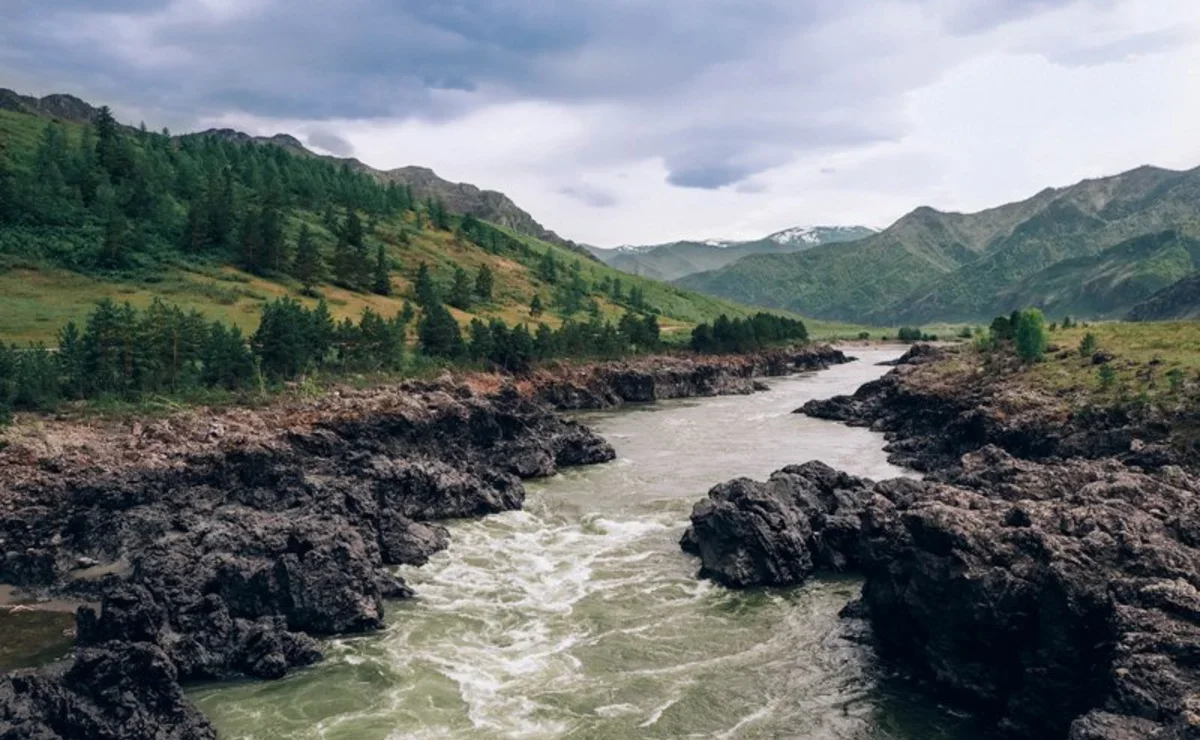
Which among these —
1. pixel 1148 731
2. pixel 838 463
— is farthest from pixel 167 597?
pixel 838 463

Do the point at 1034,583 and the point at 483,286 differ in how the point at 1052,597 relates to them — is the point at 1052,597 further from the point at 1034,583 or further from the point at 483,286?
the point at 483,286

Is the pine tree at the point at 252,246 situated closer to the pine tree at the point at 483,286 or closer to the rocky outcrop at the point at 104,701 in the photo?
the pine tree at the point at 483,286

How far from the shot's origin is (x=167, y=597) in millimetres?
35938

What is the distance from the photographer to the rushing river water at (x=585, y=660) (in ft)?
98.5

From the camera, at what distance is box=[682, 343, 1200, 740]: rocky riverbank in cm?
2488

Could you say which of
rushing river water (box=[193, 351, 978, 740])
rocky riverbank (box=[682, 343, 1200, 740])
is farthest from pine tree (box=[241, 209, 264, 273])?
rocky riverbank (box=[682, 343, 1200, 740])

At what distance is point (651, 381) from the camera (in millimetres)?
133000

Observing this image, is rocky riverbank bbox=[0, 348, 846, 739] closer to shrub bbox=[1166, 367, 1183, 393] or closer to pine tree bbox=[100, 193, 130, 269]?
shrub bbox=[1166, 367, 1183, 393]

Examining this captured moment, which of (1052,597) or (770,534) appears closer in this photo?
(1052,597)

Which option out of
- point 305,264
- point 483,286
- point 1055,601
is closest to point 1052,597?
point 1055,601

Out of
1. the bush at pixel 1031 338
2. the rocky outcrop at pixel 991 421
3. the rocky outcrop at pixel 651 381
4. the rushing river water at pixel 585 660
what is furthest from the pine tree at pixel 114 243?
the bush at pixel 1031 338

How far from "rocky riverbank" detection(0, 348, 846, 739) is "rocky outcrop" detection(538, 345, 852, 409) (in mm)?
33983

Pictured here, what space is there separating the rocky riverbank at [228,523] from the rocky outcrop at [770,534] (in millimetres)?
17704

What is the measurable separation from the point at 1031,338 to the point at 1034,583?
73005mm
